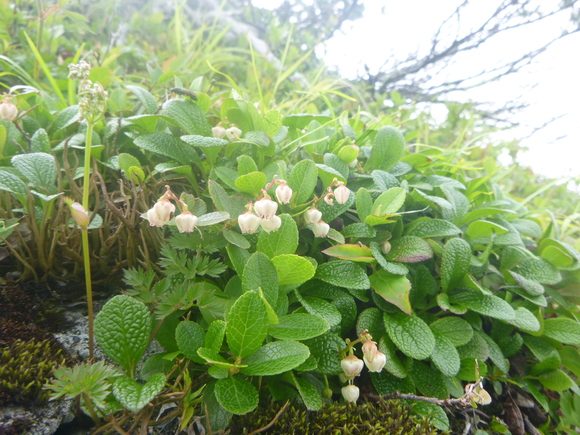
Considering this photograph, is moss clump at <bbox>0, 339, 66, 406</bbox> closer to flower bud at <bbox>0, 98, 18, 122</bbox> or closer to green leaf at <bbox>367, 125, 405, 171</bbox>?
flower bud at <bbox>0, 98, 18, 122</bbox>

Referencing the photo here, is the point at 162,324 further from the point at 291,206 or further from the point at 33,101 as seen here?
the point at 33,101

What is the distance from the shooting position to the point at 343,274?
0.97 m

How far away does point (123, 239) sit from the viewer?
1029mm

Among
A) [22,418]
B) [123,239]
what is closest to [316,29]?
[123,239]

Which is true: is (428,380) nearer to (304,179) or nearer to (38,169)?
(304,179)

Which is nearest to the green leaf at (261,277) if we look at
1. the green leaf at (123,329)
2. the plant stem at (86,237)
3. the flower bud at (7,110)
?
the green leaf at (123,329)

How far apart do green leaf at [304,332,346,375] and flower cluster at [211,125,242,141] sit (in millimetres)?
660

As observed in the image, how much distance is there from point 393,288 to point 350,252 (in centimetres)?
16

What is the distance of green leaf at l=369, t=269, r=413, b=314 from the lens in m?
0.96

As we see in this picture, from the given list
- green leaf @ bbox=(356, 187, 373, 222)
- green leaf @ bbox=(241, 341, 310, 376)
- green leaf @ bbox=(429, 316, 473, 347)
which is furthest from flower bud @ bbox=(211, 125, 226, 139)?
green leaf @ bbox=(429, 316, 473, 347)

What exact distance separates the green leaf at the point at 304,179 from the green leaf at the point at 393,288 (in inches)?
12.9

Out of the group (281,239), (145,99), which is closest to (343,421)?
(281,239)

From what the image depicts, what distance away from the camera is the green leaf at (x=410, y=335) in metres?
0.92

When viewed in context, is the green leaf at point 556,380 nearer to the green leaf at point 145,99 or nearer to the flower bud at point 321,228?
the flower bud at point 321,228
